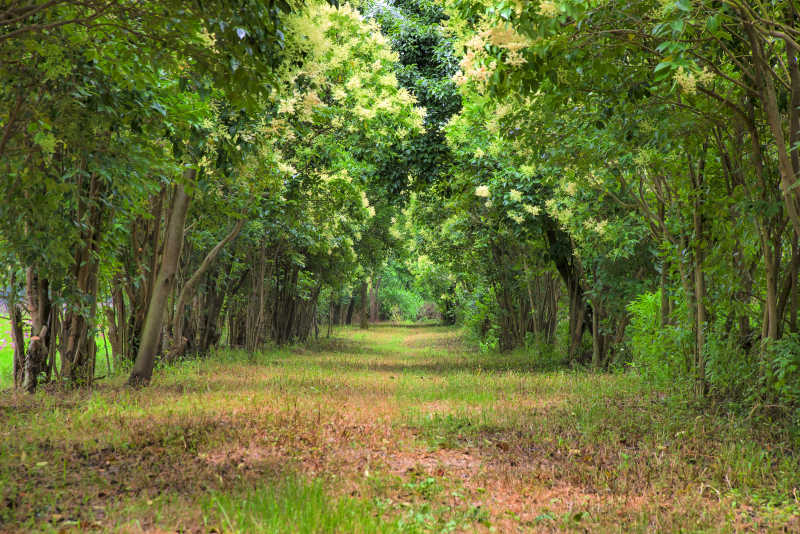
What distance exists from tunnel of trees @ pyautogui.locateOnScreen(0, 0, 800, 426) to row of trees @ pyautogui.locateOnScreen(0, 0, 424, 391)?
44mm

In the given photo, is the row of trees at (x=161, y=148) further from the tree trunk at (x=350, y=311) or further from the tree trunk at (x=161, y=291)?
the tree trunk at (x=350, y=311)

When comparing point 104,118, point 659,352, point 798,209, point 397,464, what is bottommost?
point 397,464

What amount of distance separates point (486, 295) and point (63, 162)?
1910 centimetres

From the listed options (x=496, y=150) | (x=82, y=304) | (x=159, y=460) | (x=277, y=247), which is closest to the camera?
(x=159, y=460)

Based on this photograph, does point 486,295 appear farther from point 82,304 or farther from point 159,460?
point 159,460

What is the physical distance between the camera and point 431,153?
565 inches

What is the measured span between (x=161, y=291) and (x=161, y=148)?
11.3 feet

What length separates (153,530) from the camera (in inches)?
152

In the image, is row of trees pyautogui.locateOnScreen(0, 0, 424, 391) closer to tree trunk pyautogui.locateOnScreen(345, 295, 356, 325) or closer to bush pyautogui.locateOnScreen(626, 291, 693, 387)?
bush pyautogui.locateOnScreen(626, 291, 693, 387)

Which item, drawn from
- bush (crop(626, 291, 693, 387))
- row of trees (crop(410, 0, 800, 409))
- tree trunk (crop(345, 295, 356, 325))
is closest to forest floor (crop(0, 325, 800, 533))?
bush (crop(626, 291, 693, 387))

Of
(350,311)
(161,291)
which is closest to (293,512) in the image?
(161,291)

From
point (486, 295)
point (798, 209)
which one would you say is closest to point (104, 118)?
point (798, 209)

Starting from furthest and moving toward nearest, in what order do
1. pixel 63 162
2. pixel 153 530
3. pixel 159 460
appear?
pixel 63 162 → pixel 159 460 → pixel 153 530

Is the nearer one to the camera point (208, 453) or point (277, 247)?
point (208, 453)
